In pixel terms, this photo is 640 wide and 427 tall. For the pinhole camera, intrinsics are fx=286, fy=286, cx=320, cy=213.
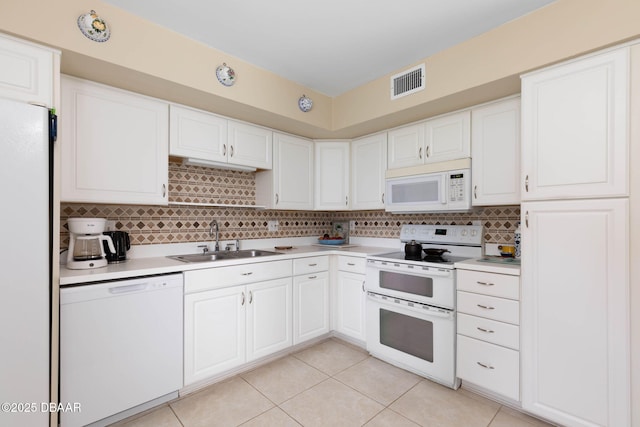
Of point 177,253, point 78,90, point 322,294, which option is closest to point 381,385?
point 322,294

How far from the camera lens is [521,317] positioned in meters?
1.84

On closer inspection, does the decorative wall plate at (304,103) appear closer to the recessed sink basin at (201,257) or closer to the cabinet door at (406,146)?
the cabinet door at (406,146)

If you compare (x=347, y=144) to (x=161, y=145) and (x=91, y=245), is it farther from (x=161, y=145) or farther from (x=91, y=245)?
(x=91, y=245)

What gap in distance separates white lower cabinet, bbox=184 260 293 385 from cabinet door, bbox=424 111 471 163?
167 cm

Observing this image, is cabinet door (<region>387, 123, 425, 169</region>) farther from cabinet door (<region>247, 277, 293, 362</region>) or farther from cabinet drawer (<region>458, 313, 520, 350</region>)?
cabinet door (<region>247, 277, 293, 362</region>)

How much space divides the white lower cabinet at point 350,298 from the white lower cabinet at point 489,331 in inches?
36.2

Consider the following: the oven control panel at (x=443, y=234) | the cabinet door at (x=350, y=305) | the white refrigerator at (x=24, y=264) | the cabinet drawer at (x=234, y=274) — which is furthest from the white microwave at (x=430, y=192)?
the white refrigerator at (x=24, y=264)

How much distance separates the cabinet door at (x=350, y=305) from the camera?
279cm

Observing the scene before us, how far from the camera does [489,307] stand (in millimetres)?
1969

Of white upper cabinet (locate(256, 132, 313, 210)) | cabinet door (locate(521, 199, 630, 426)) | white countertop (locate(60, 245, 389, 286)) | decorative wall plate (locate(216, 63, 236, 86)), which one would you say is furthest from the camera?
white upper cabinet (locate(256, 132, 313, 210))

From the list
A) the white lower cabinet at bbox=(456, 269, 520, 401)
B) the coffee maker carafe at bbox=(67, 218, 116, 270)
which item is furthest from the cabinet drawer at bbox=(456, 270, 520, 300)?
the coffee maker carafe at bbox=(67, 218, 116, 270)

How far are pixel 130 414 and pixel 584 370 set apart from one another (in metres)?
2.72

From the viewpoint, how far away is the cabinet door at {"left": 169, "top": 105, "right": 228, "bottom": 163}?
226 centimetres

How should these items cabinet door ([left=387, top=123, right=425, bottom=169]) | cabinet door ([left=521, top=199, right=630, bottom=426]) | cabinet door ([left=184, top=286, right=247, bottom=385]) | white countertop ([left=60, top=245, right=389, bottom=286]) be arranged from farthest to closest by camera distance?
cabinet door ([left=387, top=123, right=425, bottom=169]) < cabinet door ([left=184, top=286, right=247, bottom=385]) < white countertop ([left=60, top=245, right=389, bottom=286]) < cabinet door ([left=521, top=199, right=630, bottom=426])
